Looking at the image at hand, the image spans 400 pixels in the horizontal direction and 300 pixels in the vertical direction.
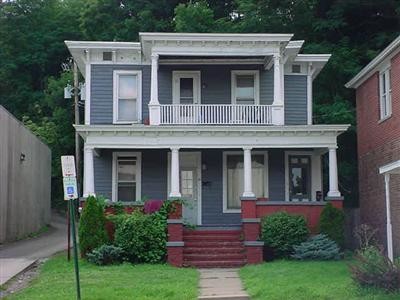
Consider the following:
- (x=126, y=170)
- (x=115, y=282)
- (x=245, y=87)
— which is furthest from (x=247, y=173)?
(x=115, y=282)

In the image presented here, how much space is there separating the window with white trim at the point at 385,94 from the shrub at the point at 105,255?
9087 millimetres

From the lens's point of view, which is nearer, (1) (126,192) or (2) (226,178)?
(1) (126,192)

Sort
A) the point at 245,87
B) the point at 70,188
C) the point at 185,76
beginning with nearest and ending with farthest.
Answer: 1. the point at 70,188
2. the point at 185,76
3. the point at 245,87

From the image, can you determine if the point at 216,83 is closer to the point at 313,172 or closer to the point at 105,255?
the point at 313,172

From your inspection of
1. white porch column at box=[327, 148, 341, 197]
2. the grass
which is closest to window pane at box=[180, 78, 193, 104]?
white porch column at box=[327, 148, 341, 197]

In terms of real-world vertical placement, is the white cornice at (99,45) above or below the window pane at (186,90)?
above

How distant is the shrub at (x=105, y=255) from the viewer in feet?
61.3

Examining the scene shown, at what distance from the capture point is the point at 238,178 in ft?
79.0

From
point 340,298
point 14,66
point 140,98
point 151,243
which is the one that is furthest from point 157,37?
point 14,66

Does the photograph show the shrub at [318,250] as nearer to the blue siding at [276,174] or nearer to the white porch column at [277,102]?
the blue siding at [276,174]

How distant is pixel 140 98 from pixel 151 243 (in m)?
6.45

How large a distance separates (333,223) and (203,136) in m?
4.89

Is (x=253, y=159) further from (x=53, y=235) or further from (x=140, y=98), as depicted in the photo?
(x=53, y=235)

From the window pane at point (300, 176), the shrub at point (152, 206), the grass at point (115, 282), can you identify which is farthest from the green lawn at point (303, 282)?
the window pane at point (300, 176)
